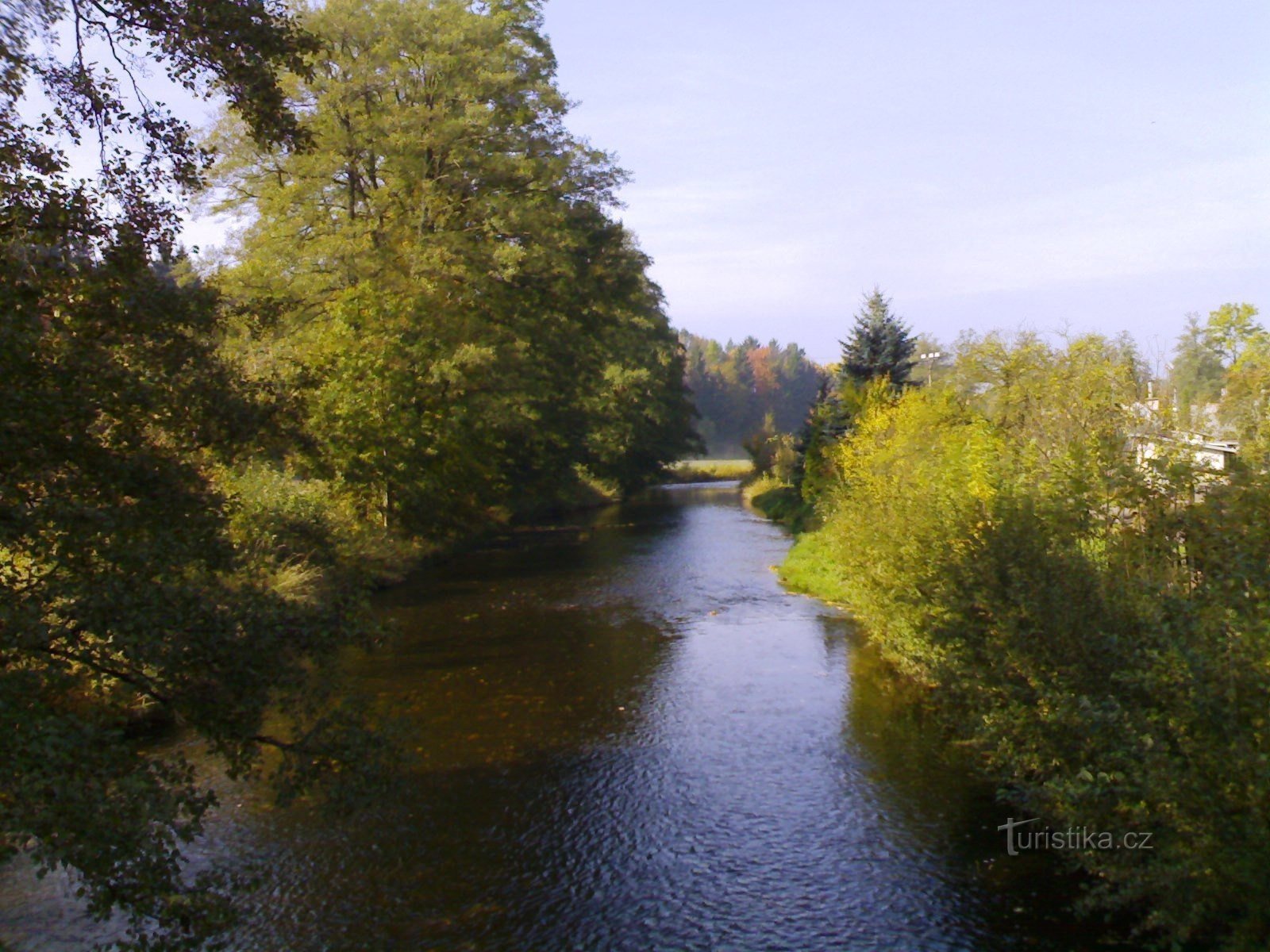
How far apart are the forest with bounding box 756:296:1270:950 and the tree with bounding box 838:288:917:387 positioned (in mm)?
16098

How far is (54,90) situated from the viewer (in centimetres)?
722

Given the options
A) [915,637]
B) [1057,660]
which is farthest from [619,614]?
[1057,660]

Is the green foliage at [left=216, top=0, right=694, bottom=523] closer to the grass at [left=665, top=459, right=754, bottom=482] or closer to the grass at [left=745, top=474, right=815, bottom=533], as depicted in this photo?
the grass at [left=745, top=474, right=815, bottom=533]

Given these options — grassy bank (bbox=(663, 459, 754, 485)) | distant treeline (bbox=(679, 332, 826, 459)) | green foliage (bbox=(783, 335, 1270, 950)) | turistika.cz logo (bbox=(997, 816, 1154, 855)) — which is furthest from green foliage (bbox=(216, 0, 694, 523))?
distant treeline (bbox=(679, 332, 826, 459))

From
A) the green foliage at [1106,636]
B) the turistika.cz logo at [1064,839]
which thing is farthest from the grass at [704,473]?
the turistika.cz logo at [1064,839]

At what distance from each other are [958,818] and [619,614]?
10.4m

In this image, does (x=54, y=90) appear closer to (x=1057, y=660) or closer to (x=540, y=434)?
(x=1057, y=660)

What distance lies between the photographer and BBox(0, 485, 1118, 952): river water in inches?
295

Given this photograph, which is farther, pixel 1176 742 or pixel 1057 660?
pixel 1057 660

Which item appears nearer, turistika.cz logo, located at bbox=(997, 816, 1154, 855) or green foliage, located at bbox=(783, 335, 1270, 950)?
green foliage, located at bbox=(783, 335, 1270, 950)

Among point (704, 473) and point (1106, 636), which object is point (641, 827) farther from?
point (704, 473)

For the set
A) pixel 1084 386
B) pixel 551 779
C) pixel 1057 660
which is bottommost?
pixel 551 779

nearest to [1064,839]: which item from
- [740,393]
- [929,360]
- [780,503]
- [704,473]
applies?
[929,360]

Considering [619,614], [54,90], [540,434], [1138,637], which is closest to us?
[1138,637]
